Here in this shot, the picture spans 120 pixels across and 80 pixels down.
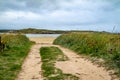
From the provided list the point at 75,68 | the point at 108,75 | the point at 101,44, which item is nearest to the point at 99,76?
the point at 108,75

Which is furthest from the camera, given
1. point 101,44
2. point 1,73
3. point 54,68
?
point 101,44

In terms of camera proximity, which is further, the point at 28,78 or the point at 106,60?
the point at 106,60

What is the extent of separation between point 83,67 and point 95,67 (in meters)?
0.60

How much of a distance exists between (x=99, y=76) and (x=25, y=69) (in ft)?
13.5

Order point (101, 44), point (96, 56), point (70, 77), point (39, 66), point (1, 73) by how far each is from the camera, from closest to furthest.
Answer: point (70, 77)
point (1, 73)
point (39, 66)
point (96, 56)
point (101, 44)

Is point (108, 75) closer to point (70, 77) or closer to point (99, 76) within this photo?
point (99, 76)

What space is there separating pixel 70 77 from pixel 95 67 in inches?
131

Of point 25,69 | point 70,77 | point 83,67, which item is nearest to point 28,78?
point 70,77

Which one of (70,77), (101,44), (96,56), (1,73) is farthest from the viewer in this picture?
(101,44)

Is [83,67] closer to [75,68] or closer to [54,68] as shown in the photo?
[75,68]

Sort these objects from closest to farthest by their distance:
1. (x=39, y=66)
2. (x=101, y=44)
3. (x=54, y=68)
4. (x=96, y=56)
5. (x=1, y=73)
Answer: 1. (x=1, y=73)
2. (x=54, y=68)
3. (x=39, y=66)
4. (x=96, y=56)
5. (x=101, y=44)

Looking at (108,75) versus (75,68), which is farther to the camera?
(75,68)

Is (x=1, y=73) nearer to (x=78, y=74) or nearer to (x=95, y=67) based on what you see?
(x=78, y=74)

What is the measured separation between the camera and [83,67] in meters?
15.9
